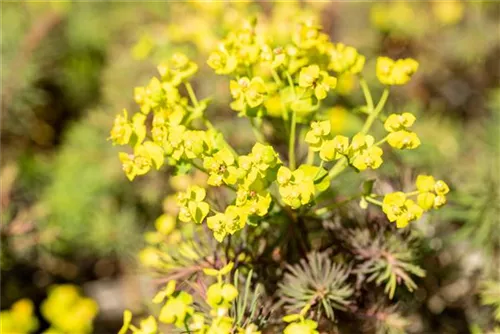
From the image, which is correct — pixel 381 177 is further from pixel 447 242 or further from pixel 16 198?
pixel 16 198

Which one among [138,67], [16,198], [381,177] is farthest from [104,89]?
[381,177]

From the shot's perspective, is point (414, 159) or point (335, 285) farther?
point (414, 159)

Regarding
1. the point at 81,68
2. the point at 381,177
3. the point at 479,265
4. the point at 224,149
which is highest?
the point at 224,149

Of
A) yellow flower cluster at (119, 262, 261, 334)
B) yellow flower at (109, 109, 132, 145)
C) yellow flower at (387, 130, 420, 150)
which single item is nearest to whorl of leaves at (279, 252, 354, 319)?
yellow flower cluster at (119, 262, 261, 334)

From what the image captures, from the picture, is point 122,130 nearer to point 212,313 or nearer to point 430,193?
point 212,313

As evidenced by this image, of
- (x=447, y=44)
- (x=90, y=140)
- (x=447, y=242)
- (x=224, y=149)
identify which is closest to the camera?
(x=224, y=149)

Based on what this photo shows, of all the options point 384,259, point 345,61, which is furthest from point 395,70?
point 384,259

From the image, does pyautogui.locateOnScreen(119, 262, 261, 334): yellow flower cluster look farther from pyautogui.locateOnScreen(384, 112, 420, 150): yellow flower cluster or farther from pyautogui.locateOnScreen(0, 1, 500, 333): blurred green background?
pyautogui.locateOnScreen(0, 1, 500, 333): blurred green background
